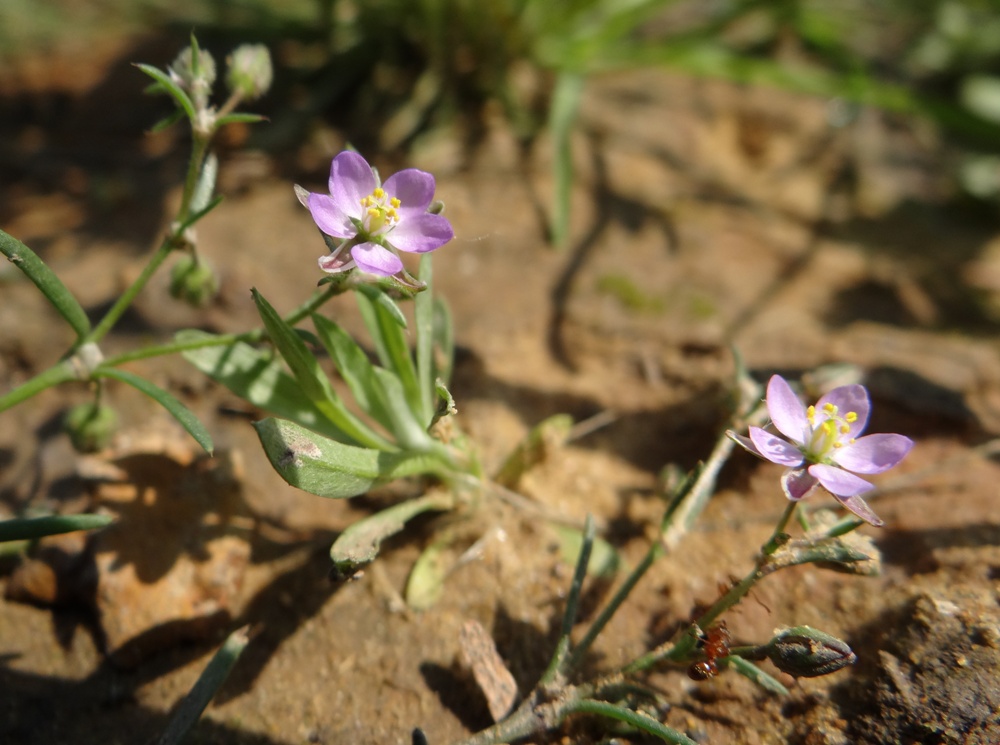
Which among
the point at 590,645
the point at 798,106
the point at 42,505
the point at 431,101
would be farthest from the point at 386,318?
the point at 798,106

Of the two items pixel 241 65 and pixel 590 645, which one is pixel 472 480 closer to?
pixel 590 645

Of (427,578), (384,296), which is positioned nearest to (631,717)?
(427,578)

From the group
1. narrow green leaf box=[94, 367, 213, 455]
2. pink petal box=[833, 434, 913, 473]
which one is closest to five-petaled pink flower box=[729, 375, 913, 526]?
pink petal box=[833, 434, 913, 473]

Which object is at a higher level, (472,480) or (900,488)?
(472,480)

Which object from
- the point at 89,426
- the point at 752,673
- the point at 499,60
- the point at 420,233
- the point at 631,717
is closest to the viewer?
the point at 631,717

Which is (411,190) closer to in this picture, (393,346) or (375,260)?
(375,260)

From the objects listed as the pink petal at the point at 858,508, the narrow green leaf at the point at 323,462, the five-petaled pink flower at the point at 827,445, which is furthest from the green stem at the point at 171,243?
the pink petal at the point at 858,508

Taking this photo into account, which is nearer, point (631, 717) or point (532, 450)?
point (631, 717)
